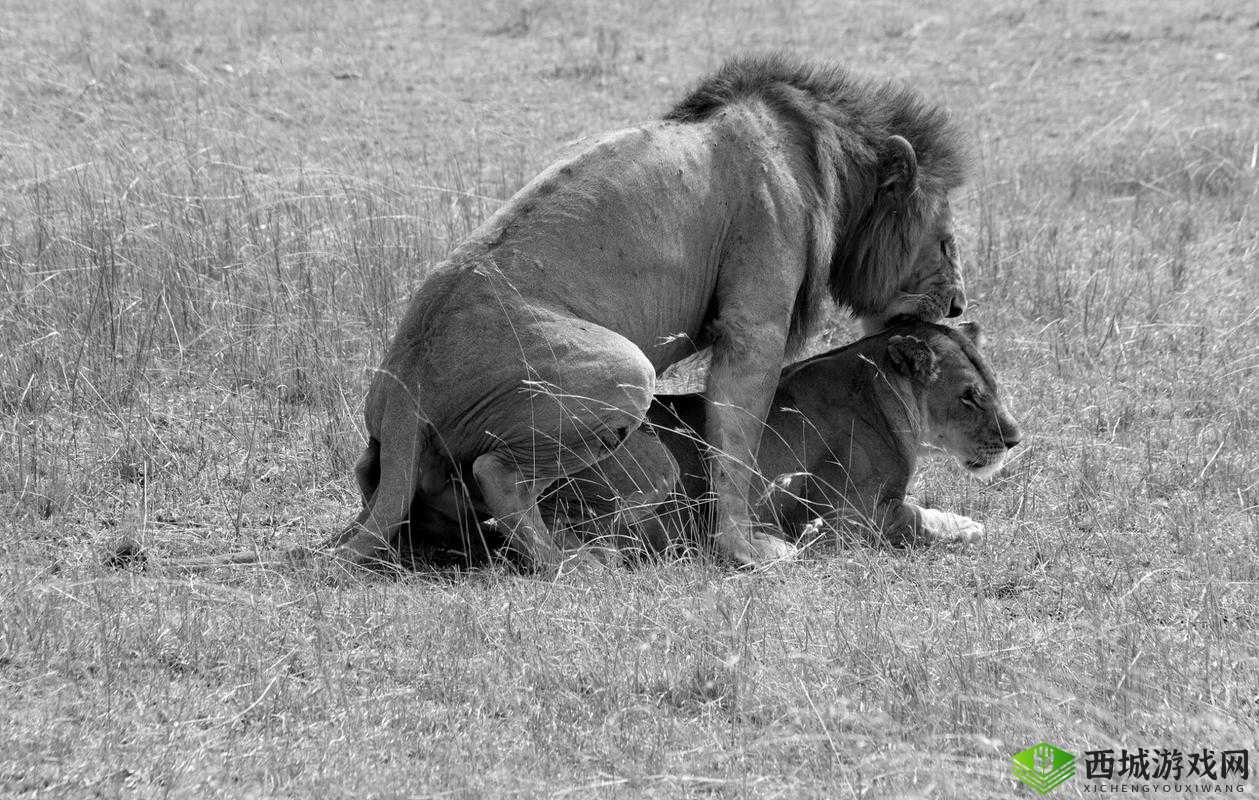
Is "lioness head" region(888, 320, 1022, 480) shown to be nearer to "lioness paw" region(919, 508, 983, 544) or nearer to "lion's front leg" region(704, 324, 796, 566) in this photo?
"lioness paw" region(919, 508, 983, 544)

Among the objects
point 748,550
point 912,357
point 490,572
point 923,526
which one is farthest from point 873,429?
point 490,572

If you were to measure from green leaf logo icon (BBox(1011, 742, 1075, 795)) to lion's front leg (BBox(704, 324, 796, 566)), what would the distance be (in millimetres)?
1894

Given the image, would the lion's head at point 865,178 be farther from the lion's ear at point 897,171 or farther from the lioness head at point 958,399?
the lioness head at point 958,399

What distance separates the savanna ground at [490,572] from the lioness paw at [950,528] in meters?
0.09

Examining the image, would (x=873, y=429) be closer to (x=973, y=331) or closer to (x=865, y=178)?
(x=973, y=331)

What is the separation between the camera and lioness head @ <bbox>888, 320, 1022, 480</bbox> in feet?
21.4

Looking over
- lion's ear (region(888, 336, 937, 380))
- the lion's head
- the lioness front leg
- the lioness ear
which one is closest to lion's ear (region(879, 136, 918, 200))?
the lion's head

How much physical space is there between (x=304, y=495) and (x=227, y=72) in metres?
6.28

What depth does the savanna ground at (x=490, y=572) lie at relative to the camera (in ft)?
13.8

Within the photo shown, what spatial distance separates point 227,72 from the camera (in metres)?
11.8

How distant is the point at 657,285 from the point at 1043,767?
2517 millimetres

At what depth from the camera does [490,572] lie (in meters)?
5.52

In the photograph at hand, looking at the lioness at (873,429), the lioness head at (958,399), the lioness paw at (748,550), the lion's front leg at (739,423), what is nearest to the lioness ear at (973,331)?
the lioness at (873,429)

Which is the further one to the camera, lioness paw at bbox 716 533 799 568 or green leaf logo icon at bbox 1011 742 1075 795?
lioness paw at bbox 716 533 799 568
